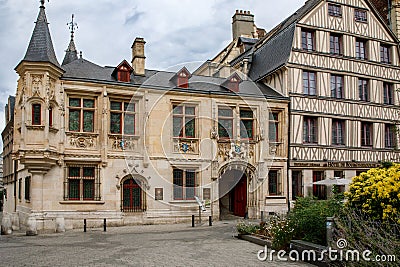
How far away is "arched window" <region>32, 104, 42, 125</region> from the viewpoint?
52.3 ft

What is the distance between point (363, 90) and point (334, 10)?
4163mm

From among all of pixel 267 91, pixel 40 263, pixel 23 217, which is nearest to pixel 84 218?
pixel 23 217

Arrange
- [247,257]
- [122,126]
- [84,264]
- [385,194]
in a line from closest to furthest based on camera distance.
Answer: [385,194] → [84,264] → [247,257] → [122,126]

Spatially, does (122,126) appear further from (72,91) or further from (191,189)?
(191,189)

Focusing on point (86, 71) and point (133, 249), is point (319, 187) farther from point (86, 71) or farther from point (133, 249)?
point (133, 249)

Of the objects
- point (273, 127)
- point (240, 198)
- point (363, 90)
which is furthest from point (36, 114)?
point (363, 90)

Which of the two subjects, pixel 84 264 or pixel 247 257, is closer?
pixel 84 264

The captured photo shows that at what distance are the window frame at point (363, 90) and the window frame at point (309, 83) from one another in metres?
2.64

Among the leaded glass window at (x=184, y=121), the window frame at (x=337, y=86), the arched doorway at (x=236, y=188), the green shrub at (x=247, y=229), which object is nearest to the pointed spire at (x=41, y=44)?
the leaded glass window at (x=184, y=121)

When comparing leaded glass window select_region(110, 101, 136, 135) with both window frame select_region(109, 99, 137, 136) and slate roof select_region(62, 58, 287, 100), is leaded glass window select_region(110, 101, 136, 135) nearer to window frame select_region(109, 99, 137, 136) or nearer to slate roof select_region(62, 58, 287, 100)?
window frame select_region(109, 99, 137, 136)

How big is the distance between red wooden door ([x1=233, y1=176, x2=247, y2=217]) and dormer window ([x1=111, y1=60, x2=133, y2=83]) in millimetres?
7004

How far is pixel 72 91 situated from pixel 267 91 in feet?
29.3

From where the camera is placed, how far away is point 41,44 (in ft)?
54.0

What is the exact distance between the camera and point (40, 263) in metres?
9.40
